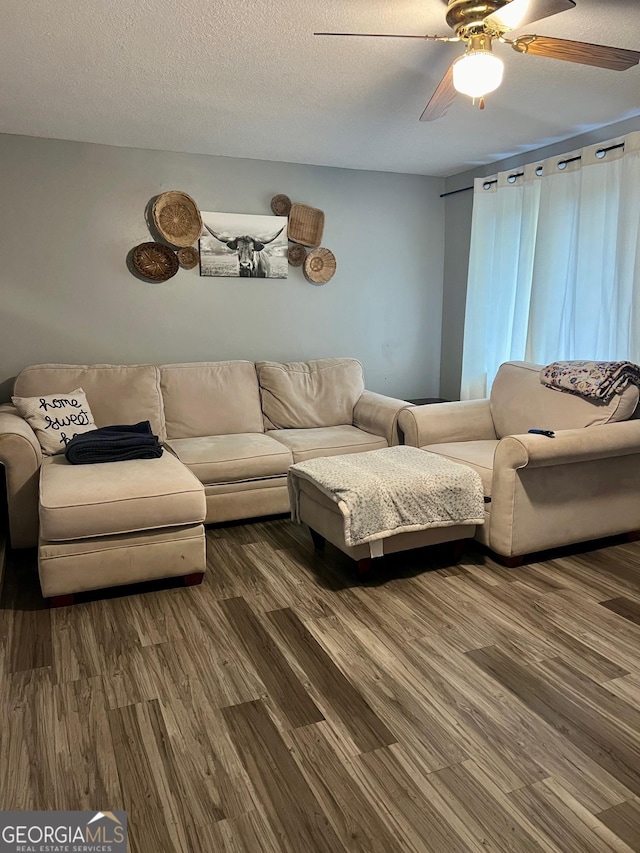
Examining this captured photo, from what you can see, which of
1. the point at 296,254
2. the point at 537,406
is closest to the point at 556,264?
the point at 537,406

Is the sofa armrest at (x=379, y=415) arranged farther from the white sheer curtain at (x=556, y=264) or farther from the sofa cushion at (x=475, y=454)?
the white sheer curtain at (x=556, y=264)

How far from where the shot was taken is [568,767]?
1856 mm

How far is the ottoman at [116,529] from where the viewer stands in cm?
275

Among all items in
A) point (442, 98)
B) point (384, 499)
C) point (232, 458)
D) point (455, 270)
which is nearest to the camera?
point (442, 98)

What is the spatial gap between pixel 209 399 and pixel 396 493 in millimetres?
1802

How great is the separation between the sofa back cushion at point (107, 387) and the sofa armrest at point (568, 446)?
217 cm

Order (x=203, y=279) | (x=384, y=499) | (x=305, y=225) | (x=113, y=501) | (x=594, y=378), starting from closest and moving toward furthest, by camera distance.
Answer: (x=113, y=501)
(x=384, y=499)
(x=594, y=378)
(x=203, y=279)
(x=305, y=225)

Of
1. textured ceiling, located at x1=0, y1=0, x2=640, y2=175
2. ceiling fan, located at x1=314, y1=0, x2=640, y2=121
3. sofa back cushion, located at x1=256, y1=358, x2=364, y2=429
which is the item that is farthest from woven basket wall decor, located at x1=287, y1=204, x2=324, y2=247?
A: ceiling fan, located at x1=314, y1=0, x2=640, y2=121

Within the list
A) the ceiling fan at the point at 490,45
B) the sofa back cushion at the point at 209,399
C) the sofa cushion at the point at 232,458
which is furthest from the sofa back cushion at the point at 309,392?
the ceiling fan at the point at 490,45

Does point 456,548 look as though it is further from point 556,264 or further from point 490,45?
point 490,45

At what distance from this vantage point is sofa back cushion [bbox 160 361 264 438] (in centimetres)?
424

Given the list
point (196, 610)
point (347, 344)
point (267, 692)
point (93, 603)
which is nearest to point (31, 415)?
point (93, 603)

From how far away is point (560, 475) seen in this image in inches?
127

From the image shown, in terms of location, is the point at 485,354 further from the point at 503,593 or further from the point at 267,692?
the point at 267,692
